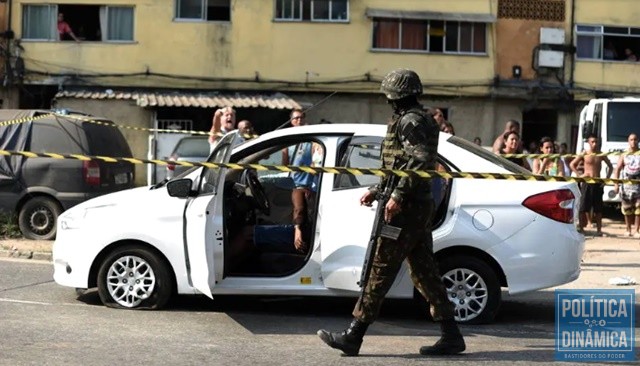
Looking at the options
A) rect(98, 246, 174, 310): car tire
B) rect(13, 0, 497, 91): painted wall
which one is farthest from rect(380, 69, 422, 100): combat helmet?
rect(13, 0, 497, 91): painted wall

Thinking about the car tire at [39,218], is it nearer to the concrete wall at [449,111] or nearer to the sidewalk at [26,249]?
the sidewalk at [26,249]

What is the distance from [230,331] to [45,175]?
22.4 feet

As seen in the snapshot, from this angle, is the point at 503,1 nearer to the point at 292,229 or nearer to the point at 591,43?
the point at 591,43

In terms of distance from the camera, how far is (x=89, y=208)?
371 inches

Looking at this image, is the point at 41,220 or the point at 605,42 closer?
the point at 41,220

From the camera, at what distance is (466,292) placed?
9094mm

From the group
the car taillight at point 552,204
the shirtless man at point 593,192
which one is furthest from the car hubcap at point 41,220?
the shirtless man at point 593,192

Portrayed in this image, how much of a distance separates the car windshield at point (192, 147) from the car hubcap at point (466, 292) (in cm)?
1454

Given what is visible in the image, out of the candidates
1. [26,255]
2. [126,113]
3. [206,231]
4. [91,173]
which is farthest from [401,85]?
[126,113]

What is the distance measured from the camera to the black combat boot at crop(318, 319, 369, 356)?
25.2ft

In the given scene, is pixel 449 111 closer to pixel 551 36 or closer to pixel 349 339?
pixel 551 36

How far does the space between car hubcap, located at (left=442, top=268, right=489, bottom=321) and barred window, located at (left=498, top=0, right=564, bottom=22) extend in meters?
22.9

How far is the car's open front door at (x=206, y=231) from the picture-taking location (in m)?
8.65

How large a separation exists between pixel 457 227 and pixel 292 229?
1.36 metres
